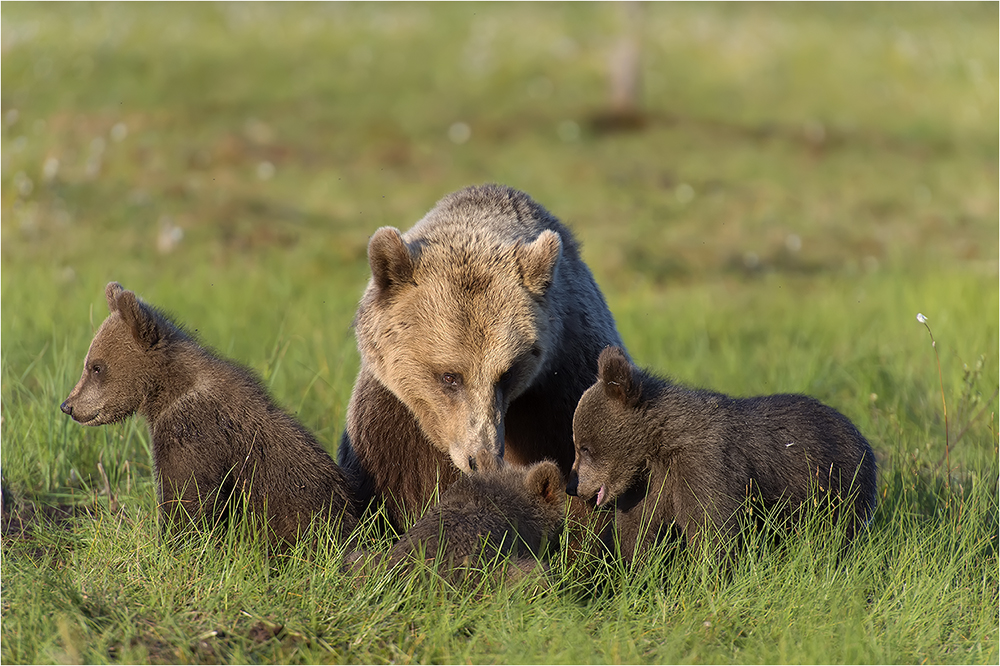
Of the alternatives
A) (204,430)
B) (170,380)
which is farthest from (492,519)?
(170,380)

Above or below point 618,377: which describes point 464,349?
above

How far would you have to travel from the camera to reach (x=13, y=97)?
50.6 feet

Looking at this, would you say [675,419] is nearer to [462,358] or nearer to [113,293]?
[462,358]

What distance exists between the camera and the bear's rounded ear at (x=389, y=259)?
4.71 meters

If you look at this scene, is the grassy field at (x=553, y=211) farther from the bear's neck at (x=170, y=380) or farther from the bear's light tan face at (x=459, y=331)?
the bear's light tan face at (x=459, y=331)

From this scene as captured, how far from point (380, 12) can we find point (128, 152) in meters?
14.6

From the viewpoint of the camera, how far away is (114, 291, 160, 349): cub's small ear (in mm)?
4723

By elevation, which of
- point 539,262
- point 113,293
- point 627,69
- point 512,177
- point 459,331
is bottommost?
point 459,331

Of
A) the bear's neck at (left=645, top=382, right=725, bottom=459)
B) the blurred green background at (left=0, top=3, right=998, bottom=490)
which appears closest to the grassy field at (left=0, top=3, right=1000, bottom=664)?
the blurred green background at (left=0, top=3, right=998, bottom=490)

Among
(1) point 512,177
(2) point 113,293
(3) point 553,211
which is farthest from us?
(1) point 512,177

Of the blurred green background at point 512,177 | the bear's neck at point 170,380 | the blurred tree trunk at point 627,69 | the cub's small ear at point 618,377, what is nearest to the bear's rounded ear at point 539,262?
the cub's small ear at point 618,377

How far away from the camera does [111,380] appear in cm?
480

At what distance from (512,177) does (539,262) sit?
13.1 m

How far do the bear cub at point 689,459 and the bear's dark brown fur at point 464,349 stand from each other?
0.45 m
